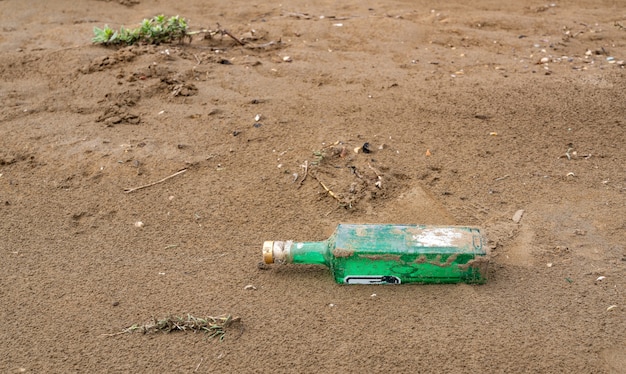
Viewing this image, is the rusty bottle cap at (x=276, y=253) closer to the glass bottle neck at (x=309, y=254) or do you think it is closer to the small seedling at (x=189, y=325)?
the glass bottle neck at (x=309, y=254)

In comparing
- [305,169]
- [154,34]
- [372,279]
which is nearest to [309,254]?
[372,279]

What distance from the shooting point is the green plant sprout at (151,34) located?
4.40m

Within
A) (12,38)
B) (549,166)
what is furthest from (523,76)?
(12,38)

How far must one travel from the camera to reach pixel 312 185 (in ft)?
9.34

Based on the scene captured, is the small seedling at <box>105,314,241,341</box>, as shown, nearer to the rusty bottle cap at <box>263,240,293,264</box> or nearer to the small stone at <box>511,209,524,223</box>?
the rusty bottle cap at <box>263,240,293,264</box>

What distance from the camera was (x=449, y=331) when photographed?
2.02 m

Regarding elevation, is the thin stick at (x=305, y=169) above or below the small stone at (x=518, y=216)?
above

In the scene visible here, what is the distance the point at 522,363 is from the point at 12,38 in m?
4.28

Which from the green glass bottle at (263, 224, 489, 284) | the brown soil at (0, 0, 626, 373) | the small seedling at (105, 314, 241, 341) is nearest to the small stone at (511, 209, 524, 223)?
the brown soil at (0, 0, 626, 373)

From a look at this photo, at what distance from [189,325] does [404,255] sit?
715 millimetres

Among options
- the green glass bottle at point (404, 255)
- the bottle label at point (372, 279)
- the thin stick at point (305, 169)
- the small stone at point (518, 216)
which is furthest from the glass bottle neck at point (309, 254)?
the small stone at point (518, 216)

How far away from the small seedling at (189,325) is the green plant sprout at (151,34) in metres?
2.74

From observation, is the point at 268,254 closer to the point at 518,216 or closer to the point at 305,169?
the point at 305,169

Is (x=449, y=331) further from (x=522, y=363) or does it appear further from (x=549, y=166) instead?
(x=549, y=166)
